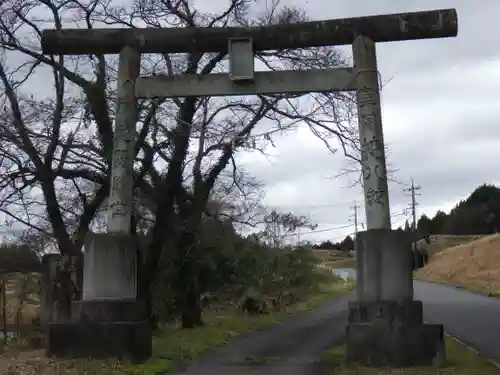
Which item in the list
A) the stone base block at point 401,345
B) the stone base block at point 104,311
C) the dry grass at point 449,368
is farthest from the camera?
the stone base block at point 104,311

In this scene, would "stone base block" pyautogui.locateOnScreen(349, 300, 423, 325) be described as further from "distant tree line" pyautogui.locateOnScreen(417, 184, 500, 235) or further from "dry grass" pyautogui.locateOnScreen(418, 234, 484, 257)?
"distant tree line" pyautogui.locateOnScreen(417, 184, 500, 235)

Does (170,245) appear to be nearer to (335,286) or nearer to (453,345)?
(453,345)

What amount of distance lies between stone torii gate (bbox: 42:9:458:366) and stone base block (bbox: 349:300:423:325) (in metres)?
0.02

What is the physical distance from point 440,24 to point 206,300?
54.7 feet

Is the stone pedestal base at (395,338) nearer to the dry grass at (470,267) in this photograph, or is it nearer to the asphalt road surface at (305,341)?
the asphalt road surface at (305,341)

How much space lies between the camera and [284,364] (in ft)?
39.3

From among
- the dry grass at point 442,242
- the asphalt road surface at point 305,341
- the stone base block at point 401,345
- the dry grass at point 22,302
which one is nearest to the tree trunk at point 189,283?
the asphalt road surface at point 305,341

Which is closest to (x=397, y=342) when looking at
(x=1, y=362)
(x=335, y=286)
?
(x=1, y=362)

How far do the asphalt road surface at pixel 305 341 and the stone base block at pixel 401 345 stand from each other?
31.8 inches

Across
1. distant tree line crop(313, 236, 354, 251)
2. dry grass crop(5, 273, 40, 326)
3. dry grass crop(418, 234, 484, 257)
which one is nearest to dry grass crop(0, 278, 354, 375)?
dry grass crop(5, 273, 40, 326)

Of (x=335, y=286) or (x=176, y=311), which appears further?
(x=335, y=286)

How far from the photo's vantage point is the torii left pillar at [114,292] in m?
11.3

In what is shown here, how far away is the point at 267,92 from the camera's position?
39.9ft

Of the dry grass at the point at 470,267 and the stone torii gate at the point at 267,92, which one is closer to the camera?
the stone torii gate at the point at 267,92
